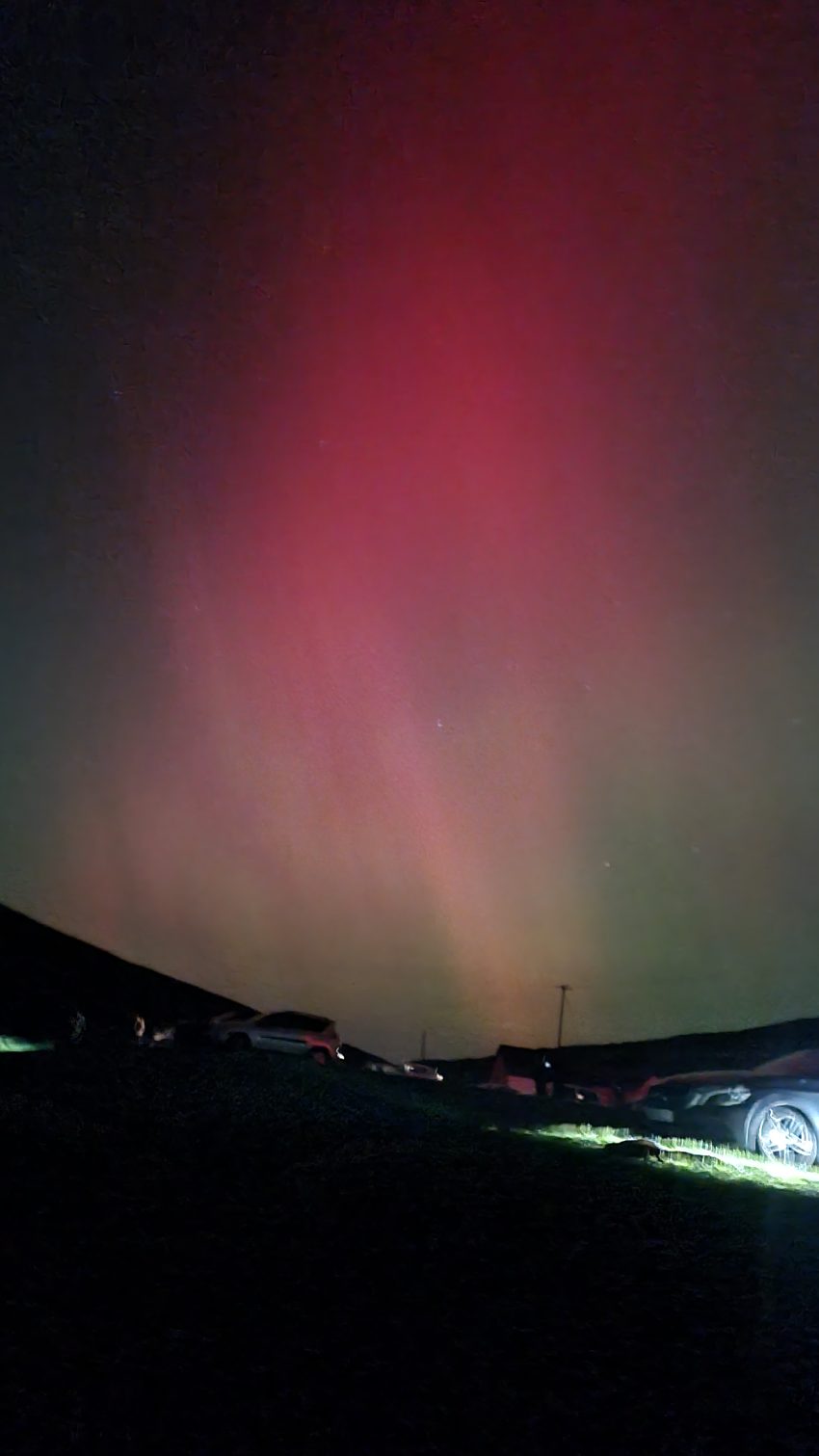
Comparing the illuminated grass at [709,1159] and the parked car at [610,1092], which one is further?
the parked car at [610,1092]

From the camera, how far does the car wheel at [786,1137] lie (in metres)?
8.36

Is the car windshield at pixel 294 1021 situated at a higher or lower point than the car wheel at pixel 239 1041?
higher

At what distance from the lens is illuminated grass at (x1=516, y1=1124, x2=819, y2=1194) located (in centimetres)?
687

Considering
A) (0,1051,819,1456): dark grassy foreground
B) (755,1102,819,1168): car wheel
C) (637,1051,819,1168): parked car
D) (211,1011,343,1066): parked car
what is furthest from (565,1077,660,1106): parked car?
(211,1011,343,1066): parked car

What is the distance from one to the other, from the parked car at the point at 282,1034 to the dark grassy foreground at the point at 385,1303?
15764 millimetres

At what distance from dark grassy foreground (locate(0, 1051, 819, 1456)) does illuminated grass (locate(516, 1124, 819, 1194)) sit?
1.80 feet

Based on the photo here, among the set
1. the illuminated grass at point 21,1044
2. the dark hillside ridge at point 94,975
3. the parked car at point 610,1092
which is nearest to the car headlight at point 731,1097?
the parked car at point 610,1092

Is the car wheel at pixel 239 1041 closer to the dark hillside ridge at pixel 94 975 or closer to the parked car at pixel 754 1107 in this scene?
the parked car at pixel 754 1107

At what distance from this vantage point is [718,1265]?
170 inches

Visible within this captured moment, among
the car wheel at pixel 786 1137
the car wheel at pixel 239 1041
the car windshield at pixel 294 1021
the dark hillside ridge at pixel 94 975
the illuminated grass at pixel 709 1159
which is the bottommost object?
the illuminated grass at pixel 709 1159

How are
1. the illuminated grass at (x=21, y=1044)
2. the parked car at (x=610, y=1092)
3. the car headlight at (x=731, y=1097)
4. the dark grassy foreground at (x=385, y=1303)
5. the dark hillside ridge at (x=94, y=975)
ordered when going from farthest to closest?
the dark hillside ridge at (x=94, y=975), the illuminated grass at (x=21, y=1044), the parked car at (x=610, y=1092), the car headlight at (x=731, y=1097), the dark grassy foreground at (x=385, y=1303)

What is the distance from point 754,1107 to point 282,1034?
14496mm

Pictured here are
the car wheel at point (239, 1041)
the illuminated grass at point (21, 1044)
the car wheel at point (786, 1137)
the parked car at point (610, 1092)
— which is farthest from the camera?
the car wheel at point (239, 1041)

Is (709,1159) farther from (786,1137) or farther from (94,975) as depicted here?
(94,975)
